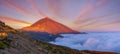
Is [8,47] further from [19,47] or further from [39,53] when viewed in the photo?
[39,53]

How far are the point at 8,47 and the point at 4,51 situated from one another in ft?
7.99

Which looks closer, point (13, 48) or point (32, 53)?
point (13, 48)

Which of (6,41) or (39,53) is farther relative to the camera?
(39,53)

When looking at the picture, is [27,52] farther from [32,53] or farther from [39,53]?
[39,53]

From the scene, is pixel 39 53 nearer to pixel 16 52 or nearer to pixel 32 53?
pixel 32 53

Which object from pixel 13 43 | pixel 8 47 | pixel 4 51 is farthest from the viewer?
pixel 13 43

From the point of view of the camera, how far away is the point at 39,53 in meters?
39.1

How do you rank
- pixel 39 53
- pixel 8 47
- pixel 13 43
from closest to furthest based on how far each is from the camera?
1. pixel 8 47
2. pixel 13 43
3. pixel 39 53

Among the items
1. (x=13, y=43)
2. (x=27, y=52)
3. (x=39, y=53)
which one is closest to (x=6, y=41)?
(x=13, y=43)

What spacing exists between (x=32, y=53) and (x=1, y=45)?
7.51 m

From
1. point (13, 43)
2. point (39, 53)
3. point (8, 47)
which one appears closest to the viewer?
point (8, 47)

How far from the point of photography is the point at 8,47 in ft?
100

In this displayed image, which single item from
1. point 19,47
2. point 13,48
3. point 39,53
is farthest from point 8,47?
point 39,53

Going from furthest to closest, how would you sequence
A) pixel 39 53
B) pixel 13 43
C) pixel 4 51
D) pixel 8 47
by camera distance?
1. pixel 39 53
2. pixel 13 43
3. pixel 8 47
4. pixel 4 51
